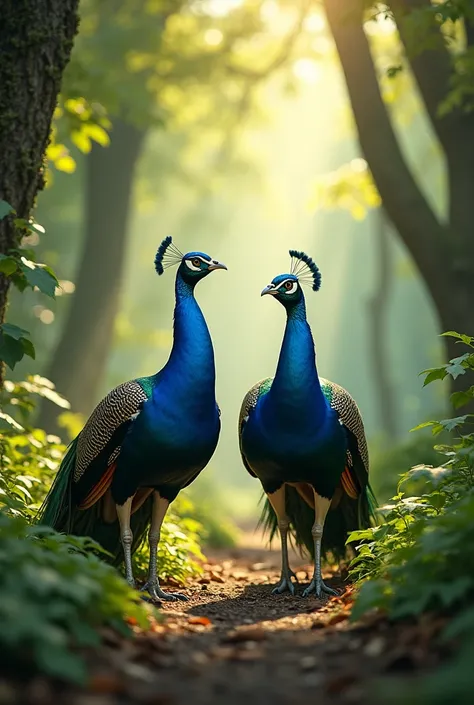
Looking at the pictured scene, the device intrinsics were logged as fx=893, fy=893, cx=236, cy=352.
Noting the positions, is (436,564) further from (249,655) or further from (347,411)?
(347,411)

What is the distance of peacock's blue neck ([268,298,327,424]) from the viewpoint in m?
5.10

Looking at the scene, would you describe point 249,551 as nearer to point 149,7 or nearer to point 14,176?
point 14,176

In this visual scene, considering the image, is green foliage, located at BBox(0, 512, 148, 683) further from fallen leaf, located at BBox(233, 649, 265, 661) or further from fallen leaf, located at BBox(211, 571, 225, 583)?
fallen leaf, located at BBox(211, 571, 225, 583)

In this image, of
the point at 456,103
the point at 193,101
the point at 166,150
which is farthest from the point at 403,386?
the point at 456,103

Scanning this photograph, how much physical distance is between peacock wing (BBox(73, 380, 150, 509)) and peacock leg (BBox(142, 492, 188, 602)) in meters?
0.35

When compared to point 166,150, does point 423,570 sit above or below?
below

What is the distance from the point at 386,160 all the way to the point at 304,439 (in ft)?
12.3

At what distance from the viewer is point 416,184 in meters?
8.04

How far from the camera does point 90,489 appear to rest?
5.09 m

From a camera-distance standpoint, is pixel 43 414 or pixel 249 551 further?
pixel 43 414

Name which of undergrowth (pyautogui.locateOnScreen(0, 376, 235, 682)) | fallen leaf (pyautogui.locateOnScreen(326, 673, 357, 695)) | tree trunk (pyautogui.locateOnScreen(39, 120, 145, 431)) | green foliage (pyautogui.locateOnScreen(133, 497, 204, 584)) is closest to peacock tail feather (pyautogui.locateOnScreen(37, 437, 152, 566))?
green foliage (pyautogui.locateOnScreen(133, 497, 204, 584))

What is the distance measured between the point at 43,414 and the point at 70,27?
6829 millimetres

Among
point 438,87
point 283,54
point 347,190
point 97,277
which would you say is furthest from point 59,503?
point 283,54

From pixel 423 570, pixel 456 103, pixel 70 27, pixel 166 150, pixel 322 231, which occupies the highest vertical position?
pixel 322 231
